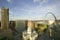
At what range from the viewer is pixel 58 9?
2332 millimetres

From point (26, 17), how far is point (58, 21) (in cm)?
51

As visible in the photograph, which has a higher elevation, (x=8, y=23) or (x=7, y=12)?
(x=7, y=12)

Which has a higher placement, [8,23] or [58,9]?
[58,9]

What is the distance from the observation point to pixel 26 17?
7.70ft

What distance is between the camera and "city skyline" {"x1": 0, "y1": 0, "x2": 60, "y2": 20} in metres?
2.34

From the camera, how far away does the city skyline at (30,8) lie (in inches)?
92.3

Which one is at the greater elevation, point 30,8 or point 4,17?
point 30,8

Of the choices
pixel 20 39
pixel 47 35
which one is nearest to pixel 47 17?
pixel 47 35

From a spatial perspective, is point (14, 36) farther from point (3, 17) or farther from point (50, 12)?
point (50, 12)

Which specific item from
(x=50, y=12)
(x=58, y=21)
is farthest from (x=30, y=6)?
(x=58, y=21)

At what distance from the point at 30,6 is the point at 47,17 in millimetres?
321

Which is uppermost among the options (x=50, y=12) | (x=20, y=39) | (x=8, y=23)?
(x=50, y=12)

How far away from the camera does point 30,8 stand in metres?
2.37

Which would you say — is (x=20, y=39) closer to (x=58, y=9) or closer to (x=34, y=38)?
(x=34, y=38)
